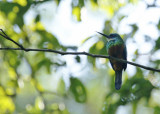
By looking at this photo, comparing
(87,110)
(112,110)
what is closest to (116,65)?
(112,110)

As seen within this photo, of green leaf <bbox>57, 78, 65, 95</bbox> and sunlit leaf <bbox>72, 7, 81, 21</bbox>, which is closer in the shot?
sunlit leaf <bbox>72, 7, 81, 21</bbox>

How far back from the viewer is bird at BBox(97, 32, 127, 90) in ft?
10.9

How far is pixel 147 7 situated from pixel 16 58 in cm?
159

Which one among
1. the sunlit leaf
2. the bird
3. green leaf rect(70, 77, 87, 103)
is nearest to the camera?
the sunlit leaf

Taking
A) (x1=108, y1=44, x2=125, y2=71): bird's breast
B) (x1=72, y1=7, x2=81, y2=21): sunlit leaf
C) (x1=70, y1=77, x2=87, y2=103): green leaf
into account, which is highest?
(x1=72, y1=7, x2=81, y2=21): sunlit leaf

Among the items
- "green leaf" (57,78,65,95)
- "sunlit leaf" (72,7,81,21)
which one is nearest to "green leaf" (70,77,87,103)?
"green leaf" (57,78,65,95)

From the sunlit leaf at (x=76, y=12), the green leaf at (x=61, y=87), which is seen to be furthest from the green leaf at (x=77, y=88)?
the sunlit leaf at (x=76, y=12)

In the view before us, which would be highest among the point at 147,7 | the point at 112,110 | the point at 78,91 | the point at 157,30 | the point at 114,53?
the point at 147,7

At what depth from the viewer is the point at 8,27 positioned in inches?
151

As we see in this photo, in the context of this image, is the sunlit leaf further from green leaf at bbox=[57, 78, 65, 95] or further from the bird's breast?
green leaf at bbox=[57, 78, 65, 95]

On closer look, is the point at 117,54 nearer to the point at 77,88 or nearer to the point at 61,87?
the point at 77,88

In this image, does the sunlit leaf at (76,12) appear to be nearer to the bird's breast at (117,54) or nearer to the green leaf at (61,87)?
the bird's breast at (117,54)

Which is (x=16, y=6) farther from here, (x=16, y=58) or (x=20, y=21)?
(x=16, y=58)

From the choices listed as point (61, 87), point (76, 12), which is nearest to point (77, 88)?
point (61, 87)
